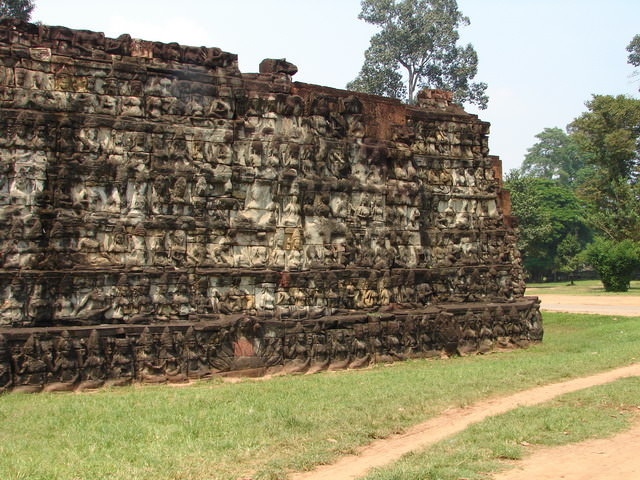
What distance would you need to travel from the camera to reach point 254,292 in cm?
1345

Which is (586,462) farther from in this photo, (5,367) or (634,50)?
(634,50)

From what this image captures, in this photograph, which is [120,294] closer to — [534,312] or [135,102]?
[135,102]

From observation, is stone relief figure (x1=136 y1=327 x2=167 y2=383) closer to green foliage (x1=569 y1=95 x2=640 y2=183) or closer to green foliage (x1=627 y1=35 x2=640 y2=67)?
green foliage (x1=569 y1=95 x2=640 y2=183)

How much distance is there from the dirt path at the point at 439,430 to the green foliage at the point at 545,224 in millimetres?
36935

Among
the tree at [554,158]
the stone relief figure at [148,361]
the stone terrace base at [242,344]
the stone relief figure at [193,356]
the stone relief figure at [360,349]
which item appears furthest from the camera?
the tree at [554,158]

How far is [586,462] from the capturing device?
23.2 feet

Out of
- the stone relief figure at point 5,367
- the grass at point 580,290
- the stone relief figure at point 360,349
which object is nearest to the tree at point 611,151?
the grass at point 580,290

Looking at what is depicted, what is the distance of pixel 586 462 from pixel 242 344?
24.0ft

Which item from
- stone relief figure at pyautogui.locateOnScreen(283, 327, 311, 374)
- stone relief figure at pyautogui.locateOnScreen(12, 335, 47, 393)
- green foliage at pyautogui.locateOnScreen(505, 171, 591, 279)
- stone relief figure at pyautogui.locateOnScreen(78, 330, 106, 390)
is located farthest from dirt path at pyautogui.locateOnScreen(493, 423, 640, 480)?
green foliage at pyautogui.locateOnScreen(505, 171, 591, 279)

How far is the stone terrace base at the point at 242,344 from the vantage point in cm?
1120

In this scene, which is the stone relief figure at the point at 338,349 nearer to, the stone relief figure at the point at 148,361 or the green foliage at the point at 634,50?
the stone relief figure at the point at 148,361

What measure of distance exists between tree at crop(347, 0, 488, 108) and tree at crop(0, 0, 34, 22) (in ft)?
57.5

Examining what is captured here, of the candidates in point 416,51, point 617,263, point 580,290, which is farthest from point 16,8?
point 580,290

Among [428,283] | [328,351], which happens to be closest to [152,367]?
[328,351]
